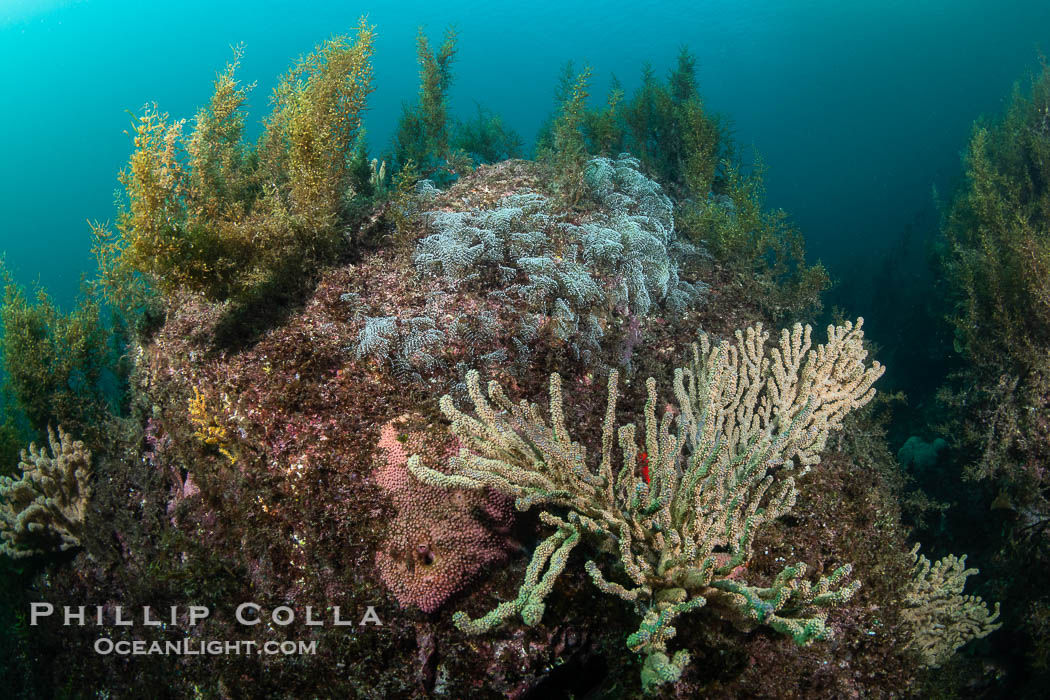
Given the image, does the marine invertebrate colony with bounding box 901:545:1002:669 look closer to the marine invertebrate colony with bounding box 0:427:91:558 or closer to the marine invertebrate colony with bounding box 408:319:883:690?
the marine invertebrate colony with bounding box 408:319:883:690

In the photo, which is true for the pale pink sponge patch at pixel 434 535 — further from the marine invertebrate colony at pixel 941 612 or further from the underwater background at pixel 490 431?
the marine invertebrate colony at pixel 941 612

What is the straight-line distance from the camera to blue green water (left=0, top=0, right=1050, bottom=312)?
52.8 meters

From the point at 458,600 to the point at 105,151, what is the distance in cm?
9190

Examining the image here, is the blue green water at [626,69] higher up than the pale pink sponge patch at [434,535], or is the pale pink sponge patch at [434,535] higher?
the blue green water at [626,69]

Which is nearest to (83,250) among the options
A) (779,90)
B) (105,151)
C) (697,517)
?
(105,151)

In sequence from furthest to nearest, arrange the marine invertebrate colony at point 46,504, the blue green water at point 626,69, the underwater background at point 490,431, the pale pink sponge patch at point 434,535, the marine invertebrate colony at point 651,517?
the blue green water at point 626,69 → the marine invertebrate colony at point 46,504 → the pale pink sponge patch at point 434,535 → the underwater background at point 490,431 → the marine invertebrate colony at point 651,517

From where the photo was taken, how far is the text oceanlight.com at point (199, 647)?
3.29 meters

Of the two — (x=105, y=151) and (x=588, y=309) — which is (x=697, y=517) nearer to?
(x=588, y=309)

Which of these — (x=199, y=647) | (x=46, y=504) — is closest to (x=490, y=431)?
(x=199, y=647)

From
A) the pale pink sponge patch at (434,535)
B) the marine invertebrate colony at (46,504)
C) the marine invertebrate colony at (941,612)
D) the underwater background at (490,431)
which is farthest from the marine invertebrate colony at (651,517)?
the marine invertebrate colony at (46,504)

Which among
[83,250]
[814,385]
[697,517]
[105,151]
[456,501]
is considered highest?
[105,151]

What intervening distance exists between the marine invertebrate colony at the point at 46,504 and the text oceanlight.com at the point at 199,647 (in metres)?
1.64

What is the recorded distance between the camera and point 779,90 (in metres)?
84.8

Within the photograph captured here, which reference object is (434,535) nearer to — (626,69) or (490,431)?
(490,431)
